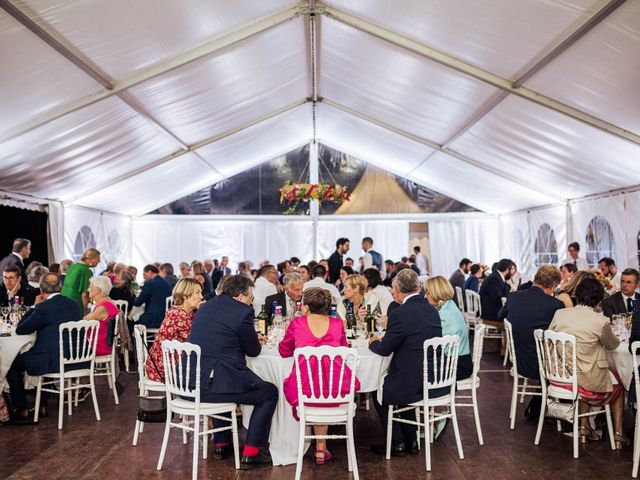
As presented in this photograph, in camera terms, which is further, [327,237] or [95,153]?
[327,237]

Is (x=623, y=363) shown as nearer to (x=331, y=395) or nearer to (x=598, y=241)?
(x=331, y=395)

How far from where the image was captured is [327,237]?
52.6 ft

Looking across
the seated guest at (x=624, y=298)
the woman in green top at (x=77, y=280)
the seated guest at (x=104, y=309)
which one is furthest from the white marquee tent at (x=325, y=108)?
the seated guest at (x=104, y=309)

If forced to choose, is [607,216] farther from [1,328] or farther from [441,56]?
[1,328]

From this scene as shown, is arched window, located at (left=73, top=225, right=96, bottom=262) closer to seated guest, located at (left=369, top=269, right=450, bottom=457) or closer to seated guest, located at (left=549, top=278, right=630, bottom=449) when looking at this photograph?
seated guest, located at (left=369, top=269, right=450, bottom=457)

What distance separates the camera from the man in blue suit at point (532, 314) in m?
4.96

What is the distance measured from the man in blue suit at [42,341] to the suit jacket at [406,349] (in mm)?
2796

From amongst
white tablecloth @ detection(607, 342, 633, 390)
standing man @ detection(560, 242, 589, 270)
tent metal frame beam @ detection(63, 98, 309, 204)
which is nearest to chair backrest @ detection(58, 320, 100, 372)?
white tablecloth @ detection(607, 342, 633, 390)

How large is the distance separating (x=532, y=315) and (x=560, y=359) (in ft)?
1.41

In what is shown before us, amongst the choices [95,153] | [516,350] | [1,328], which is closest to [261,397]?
[516,350]

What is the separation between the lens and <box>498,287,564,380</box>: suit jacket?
4961 millimetres

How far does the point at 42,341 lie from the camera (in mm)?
5270

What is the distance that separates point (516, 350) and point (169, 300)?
4.39 metres

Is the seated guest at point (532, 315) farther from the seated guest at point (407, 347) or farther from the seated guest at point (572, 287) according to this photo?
the seated guest at point (407, 347)
